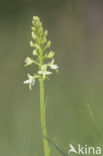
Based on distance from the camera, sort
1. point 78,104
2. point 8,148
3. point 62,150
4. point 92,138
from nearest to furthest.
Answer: point 62,150
point 92,138
point 8,148
point 78,104

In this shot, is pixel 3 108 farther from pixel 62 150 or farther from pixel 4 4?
pixel 4 4

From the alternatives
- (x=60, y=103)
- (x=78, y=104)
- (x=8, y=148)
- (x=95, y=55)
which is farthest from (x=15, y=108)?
(x=95, y=55)

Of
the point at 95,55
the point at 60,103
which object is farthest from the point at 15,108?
the point at 95,55

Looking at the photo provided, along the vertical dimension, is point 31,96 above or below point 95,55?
below

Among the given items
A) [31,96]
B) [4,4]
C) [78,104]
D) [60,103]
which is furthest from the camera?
[4,4]

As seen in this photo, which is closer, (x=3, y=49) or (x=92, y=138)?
(x=92, y=138)

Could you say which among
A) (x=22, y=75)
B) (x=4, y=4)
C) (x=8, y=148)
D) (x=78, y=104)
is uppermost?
(x=4, y=4)
